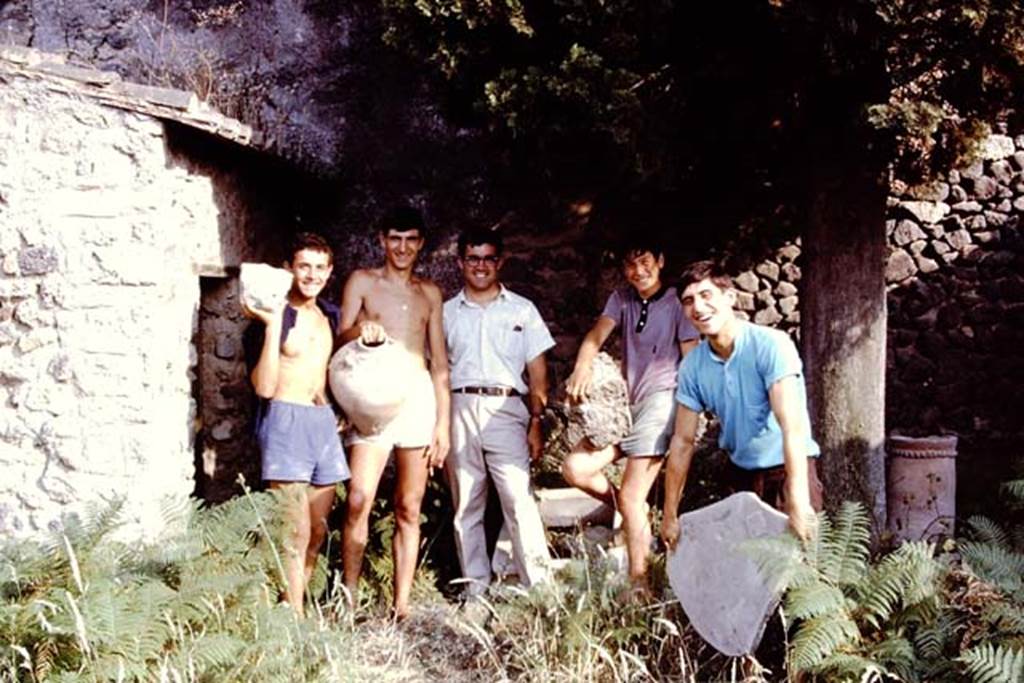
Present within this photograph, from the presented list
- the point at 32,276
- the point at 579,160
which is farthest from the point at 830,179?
the point at 32,276

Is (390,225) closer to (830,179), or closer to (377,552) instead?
(377,552)

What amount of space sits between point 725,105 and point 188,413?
3.42m

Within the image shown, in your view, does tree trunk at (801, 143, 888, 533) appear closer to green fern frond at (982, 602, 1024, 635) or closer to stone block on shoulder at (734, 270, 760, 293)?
green fern frond at (982, 602, 1024, 635)

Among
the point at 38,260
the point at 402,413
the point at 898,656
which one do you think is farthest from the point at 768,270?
the point at 38,260

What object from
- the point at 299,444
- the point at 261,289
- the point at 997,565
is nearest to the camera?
the point at 997,565

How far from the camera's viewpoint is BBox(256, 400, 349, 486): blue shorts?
5051mm

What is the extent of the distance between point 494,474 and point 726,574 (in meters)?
1.56

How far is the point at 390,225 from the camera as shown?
17.8 ft

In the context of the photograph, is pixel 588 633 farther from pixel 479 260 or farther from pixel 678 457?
pixel 479 260

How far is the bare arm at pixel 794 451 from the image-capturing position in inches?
164

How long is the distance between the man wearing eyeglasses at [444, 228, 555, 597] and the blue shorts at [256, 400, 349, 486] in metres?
0.66

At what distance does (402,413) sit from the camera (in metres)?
5.35

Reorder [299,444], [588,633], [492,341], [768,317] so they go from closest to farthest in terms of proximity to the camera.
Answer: [588,633] < [299,444] < [492,341] < [768,317]

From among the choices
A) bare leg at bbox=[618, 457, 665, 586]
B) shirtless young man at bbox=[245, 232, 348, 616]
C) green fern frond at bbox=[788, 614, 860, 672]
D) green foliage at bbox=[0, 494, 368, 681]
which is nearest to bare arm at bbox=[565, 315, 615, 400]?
bare leg at bbox=[618, 457, 665, 586]
